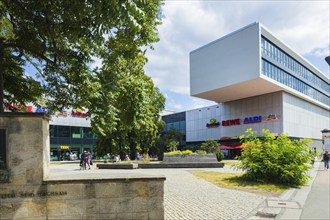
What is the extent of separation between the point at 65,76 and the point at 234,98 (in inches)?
2052

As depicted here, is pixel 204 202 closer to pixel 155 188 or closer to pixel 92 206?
pixel 155 188

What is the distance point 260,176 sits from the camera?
13984 millimetres

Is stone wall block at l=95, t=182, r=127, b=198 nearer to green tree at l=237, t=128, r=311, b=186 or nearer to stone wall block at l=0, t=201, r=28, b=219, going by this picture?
stone wall block at l=0, t=201, r=28, b=219

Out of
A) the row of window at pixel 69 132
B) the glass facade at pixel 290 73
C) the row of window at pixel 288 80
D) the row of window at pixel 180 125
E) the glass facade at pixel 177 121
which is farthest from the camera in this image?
the glass facade at pixel 177 121

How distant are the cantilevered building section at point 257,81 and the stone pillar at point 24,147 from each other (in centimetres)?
4166

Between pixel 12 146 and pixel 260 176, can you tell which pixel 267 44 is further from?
pixel 12 146

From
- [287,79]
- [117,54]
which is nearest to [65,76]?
[117,54]

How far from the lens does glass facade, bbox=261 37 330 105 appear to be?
46875 mm

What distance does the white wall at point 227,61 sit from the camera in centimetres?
4511

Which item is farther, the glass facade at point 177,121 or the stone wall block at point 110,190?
the glass facade at point 177,121

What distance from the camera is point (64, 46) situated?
800cm

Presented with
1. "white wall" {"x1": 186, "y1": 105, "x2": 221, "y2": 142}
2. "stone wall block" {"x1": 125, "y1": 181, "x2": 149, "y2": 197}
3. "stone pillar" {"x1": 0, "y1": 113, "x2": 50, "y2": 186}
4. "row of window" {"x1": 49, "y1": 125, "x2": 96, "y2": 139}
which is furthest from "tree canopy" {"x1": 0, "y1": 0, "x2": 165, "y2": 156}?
"white wall" {"x1": 186, "y1": 105, "x2": 221, "y2": 142}

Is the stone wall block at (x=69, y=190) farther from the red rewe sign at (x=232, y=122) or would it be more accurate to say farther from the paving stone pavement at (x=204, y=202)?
the red rewe sign at (x=232, y=122)

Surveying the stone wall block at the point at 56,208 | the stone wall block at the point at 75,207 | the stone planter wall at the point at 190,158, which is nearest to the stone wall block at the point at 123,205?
the stone wall block at the point at 75,207
